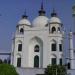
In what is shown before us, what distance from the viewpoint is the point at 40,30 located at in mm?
57344

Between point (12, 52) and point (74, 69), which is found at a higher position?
point (12, 52)

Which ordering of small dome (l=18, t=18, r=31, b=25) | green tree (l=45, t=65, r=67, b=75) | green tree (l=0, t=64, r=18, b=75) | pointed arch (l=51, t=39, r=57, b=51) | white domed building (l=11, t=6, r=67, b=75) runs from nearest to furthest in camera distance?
green tree (l=0, t=64, r=18, b=75), green tree (l=45, t=65, r=67, b=75), white domed building (l=11, t=6, r=67, b=75), pointed arch (l=51, t=39, r=57, b=51), small dome (l=18, t=18, r=31, b=25)

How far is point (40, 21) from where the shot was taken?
6138 cm

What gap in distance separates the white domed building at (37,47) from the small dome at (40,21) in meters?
2.05

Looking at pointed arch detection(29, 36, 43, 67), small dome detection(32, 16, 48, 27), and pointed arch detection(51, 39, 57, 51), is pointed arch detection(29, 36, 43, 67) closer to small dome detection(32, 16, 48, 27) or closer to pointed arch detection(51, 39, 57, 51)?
pointed arch detection(51, 39, 57, 51)

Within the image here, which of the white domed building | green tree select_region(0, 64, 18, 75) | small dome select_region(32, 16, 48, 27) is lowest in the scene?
green tree select_region(0, 64, 18, 75)

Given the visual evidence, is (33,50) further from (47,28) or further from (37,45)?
(47,28)

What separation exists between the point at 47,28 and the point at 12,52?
28.5ft

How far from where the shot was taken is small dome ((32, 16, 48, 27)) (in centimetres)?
6092

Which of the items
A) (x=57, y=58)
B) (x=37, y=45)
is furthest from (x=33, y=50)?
(x=57, y=58)

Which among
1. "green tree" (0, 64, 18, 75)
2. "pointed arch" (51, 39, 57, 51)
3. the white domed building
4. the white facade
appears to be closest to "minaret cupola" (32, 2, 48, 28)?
the white facade

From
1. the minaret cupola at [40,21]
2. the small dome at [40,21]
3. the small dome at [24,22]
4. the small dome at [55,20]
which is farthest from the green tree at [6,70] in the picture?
the small dome at [24,22]

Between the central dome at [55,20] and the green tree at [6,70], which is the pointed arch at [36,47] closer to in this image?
the central dome at [55,20]

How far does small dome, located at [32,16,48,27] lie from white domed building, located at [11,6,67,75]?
205 centimetres
